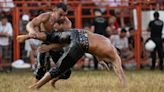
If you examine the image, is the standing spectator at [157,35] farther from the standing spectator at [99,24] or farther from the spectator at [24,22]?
the spectator at [24,22]

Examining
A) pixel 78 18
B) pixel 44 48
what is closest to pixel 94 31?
pixel 78 18

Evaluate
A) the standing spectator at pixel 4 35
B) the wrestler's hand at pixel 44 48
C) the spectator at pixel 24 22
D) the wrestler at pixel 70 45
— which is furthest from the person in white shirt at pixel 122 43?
the wrestler at pixel 70 45

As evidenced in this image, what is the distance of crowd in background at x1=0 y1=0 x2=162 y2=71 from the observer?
18.0m

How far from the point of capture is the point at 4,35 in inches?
706

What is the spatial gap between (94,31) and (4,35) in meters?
2.77

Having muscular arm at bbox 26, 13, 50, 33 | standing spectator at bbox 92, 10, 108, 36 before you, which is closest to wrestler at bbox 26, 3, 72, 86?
muscular arm at bbox 26, 13, 50, 33

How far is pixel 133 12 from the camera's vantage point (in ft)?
63.9

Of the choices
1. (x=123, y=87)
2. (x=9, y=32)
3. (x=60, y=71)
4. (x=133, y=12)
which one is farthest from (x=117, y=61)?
(x=133, y=12)

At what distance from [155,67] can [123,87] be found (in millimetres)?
8728

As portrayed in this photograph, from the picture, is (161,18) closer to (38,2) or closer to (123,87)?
(38,2)

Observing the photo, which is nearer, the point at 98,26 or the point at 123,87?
the point at 123,87

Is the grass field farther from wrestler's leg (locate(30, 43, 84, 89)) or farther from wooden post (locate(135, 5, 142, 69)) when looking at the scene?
wooden post (locate(135, 5, 142, 69))

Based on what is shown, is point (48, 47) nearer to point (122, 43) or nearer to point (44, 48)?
point (44, 48)

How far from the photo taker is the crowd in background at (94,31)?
59.2 feet
